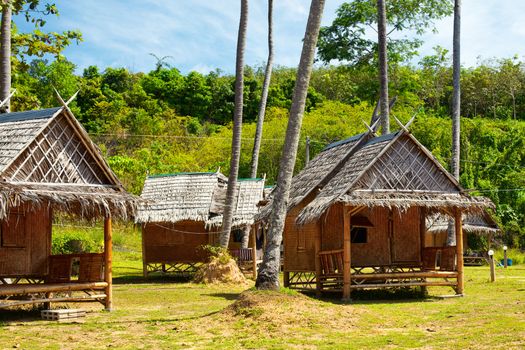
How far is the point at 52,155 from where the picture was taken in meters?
14.5

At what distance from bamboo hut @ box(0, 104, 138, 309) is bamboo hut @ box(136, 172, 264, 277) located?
1030 cm

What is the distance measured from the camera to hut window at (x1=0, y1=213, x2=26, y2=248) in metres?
15.5

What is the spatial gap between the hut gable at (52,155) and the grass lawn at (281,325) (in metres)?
2.59

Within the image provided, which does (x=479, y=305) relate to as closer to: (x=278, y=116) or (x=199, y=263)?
(x=199, y=263)

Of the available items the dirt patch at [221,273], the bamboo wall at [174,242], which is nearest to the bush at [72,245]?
the bamboo wall at [174,242]

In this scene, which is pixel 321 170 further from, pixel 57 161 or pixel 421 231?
pixel 57 161

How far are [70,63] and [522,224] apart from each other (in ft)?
102

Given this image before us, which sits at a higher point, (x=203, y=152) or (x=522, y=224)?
(x=203, y=152)

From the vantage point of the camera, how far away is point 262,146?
1826 inches

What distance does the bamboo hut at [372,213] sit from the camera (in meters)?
17.1

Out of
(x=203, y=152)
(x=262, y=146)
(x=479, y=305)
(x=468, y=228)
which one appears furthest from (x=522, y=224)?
(x=479, y=305)

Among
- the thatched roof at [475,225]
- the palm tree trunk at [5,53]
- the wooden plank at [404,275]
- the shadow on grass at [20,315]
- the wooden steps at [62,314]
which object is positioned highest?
the palm tree trunk at [5,53]

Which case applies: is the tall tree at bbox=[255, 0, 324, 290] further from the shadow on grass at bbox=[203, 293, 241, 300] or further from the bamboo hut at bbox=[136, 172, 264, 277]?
the bamboo hut at bbox=[136, 172, 264, 277]

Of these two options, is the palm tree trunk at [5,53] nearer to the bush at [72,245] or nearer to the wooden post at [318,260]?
the wooden post at [318,260]
